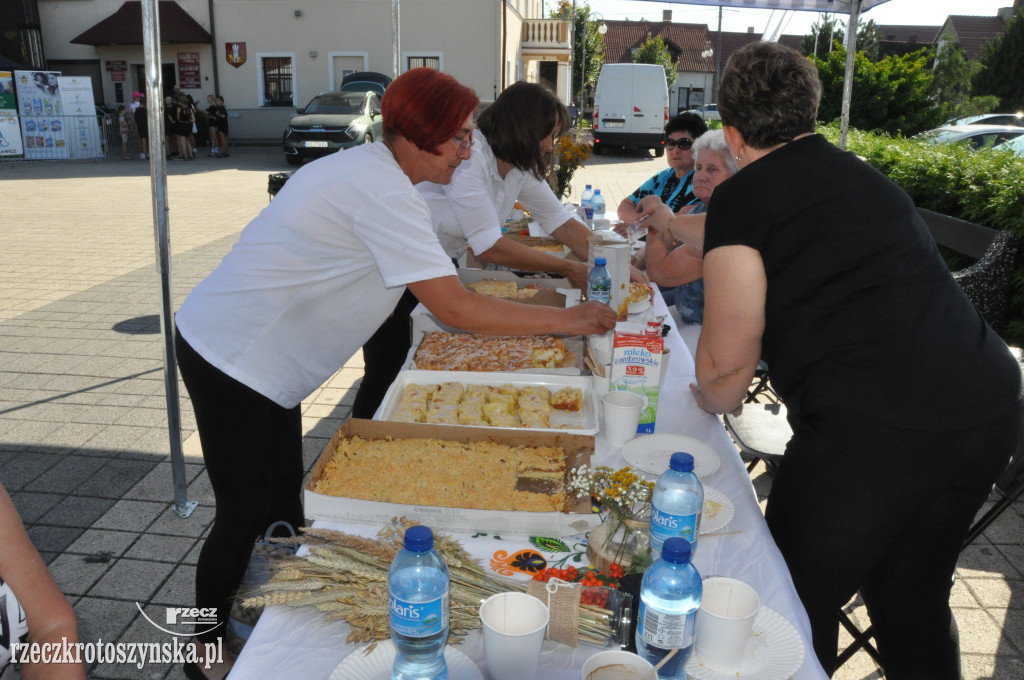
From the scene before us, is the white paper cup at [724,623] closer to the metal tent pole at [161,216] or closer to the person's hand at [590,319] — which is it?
the person's hand at [590,319]

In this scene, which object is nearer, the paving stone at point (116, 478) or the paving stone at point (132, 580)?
the paving stone at point (132, 580)

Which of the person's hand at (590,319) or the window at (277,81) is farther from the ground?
A: the window at (277,81)

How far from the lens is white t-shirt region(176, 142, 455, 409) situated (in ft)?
Result: 6.10

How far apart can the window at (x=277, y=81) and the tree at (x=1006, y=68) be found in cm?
2275

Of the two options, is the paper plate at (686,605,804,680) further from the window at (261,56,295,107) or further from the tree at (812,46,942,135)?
the window at (261,56,295,107)

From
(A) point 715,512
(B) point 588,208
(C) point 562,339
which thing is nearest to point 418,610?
(A) point 715,512

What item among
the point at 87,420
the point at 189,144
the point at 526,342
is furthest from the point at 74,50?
the point at 526,342

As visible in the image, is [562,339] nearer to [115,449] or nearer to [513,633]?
[513,633]

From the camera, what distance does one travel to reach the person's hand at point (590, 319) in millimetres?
2236

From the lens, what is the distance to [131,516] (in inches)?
130

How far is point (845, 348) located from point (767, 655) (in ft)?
2.11

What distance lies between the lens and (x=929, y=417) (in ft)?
5.08

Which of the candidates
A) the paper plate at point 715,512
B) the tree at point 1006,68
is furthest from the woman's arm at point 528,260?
the tree at point 1006,68

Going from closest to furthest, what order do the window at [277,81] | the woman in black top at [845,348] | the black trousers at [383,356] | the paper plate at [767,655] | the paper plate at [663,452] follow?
the paper plate at [767,655]
the woman in black top at [845,348]
the paper plate at [663,452]
the black trousers at [383,356]
the window at [277,81]
